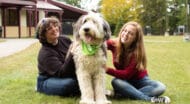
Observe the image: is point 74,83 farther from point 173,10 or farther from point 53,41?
point 173,10

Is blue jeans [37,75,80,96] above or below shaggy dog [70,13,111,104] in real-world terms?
below

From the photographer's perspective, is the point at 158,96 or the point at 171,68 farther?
the point at 171,68

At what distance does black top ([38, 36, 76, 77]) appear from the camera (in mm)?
7043

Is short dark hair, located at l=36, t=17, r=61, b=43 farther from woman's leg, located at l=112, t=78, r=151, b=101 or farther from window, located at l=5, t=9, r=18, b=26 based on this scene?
window, located at l=5, t=9, r=18, b=26

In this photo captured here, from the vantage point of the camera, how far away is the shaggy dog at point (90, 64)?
6246 mm

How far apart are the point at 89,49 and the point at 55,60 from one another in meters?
0.98

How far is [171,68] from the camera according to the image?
12.4 m

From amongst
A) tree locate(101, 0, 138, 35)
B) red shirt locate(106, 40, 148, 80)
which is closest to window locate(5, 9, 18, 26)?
tree locate(101, 0, 138, 35)

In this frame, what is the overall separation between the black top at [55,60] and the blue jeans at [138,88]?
0.72 metres

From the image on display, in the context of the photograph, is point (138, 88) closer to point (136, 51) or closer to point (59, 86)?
point (136, 51)

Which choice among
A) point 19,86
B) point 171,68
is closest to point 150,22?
point 171,68

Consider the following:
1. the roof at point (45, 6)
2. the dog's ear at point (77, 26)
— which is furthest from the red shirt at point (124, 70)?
the roof at point (45, 6)

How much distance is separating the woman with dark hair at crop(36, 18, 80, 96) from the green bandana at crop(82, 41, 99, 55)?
596 millimetres

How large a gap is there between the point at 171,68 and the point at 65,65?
6121 millimetres
